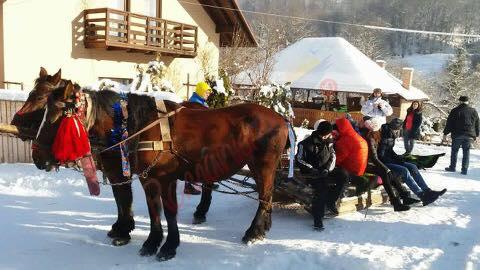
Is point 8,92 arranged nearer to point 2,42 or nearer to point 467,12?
point 2,42

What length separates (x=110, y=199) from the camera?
651 cm

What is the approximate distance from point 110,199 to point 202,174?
2.64 metres

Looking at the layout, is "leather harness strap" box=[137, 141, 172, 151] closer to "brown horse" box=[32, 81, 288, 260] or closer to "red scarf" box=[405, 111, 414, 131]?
"brown horse" box=[32, 81, 288, 260]

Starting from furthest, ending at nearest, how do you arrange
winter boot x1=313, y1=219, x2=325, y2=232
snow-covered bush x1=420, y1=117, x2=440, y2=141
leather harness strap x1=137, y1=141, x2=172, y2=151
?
snow-covered bush x1=420, y1=117, x2=440, y2=141 → winter boot x1=313, y1=219, x2=325, y2=232 → leather harness strap x1=137, y1=141, x2=172, y2=151

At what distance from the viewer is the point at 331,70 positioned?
23.6 metres

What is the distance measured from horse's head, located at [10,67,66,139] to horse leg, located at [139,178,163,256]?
116 centimetres

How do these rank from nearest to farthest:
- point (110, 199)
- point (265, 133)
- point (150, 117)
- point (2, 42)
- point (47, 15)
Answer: point (150, 117) → point (265, 133) → point (110, 199) → point (2, 42) → point (47, 15)

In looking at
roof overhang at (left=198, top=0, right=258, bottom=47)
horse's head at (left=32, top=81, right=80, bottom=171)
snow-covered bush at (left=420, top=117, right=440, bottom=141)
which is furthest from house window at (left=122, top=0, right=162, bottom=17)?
snow-covered bush at (left=420, top=117, right=440, bottom=141)

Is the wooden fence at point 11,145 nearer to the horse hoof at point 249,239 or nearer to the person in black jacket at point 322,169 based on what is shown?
the horse hoof at point 249,239

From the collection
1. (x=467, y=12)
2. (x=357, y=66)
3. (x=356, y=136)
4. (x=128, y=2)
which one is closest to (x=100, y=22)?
(x=128, y=2)

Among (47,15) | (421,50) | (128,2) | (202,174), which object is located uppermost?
(421,50)

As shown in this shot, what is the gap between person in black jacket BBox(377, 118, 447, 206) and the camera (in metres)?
6.48

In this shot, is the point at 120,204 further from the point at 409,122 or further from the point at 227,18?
the point at 227,18

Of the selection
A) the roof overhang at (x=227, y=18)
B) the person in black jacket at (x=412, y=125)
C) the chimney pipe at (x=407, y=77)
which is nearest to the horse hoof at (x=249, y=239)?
the person in black jacket at (x=412, y=125)
